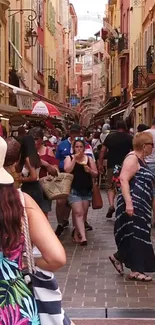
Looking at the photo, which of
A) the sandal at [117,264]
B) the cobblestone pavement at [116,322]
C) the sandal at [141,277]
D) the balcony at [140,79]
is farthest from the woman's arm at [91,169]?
the balcony at [140,79]

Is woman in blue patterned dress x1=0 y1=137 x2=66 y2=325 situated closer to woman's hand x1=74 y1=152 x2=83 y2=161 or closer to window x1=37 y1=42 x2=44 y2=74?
woman's hand x1=74 y1=152 x2=83 y2=161

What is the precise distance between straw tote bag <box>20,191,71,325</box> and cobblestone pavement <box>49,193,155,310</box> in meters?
3.70

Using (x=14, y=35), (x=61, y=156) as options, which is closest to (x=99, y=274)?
(x=61, y=156)

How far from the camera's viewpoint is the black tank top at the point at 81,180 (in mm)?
10039

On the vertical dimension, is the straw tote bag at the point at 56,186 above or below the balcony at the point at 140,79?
below

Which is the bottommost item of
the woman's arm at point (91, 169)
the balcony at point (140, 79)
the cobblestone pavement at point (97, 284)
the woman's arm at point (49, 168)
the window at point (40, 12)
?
the cobblestone pavement at point (97, 284)

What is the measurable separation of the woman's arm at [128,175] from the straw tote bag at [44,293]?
4.35m

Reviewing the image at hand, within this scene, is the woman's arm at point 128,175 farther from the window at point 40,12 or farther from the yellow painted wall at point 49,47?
the yellow painted wall at point 49,47

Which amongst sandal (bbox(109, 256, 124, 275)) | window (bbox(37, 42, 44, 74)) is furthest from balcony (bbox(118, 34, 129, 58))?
sandal (bbox(109, 256, 124, 275))

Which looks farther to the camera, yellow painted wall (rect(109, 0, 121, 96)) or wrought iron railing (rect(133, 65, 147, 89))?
yellow painted wall (rect(109, 0, 121, 96))

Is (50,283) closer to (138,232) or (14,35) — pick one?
(138,232)

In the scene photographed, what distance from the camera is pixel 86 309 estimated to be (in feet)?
21.1

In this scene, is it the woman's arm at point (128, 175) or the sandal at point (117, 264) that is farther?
the sandal at point (117, 264)

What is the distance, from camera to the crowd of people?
108 inches
